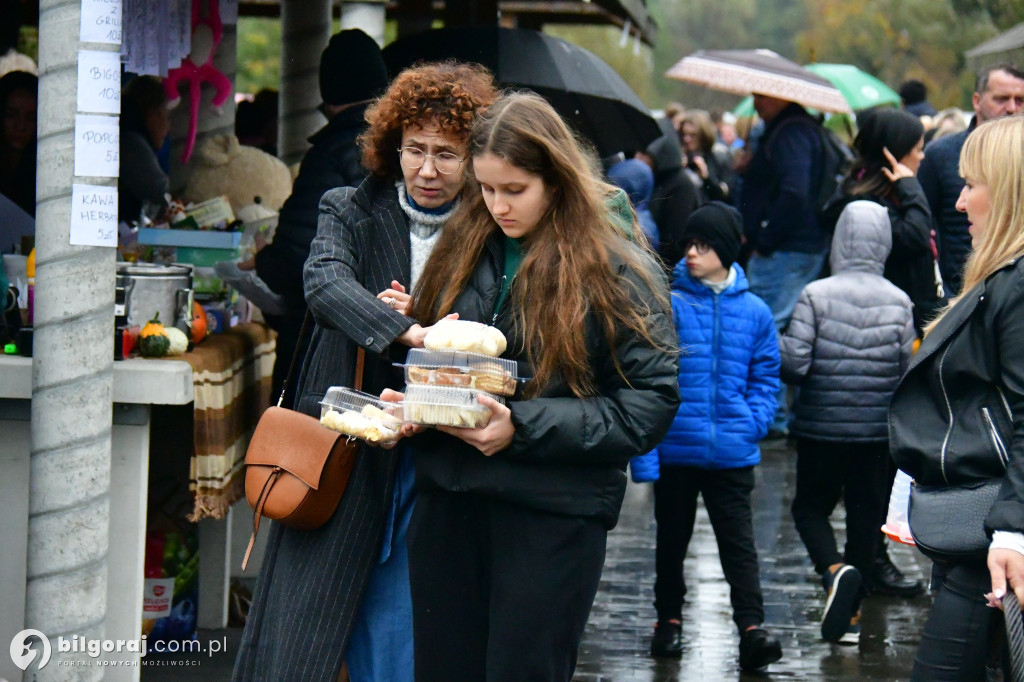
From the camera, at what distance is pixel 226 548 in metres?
5.50

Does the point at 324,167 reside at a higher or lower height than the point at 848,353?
higher

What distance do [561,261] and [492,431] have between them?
0.43m

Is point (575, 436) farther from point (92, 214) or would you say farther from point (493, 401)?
point (92, 214)

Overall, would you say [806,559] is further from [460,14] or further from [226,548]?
[460,14]

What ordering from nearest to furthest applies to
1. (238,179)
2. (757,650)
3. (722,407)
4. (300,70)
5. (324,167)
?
(324,167) → (757,650) → (722,407) → (238,179) → (300,70)

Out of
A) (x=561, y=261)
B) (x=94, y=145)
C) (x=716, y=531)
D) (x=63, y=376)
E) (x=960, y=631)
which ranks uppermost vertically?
(x=94, y=145)

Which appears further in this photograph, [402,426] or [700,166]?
[700,166]

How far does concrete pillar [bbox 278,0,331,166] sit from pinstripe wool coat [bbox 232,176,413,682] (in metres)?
4.27

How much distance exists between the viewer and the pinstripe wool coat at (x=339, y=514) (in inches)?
141

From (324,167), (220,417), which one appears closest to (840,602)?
(220,417)

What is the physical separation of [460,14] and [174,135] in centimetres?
311

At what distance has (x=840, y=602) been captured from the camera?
544 centimetres

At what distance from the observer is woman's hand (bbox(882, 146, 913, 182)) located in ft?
20.1

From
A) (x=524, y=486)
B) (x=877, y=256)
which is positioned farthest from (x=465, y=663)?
(x=877, y=256)
